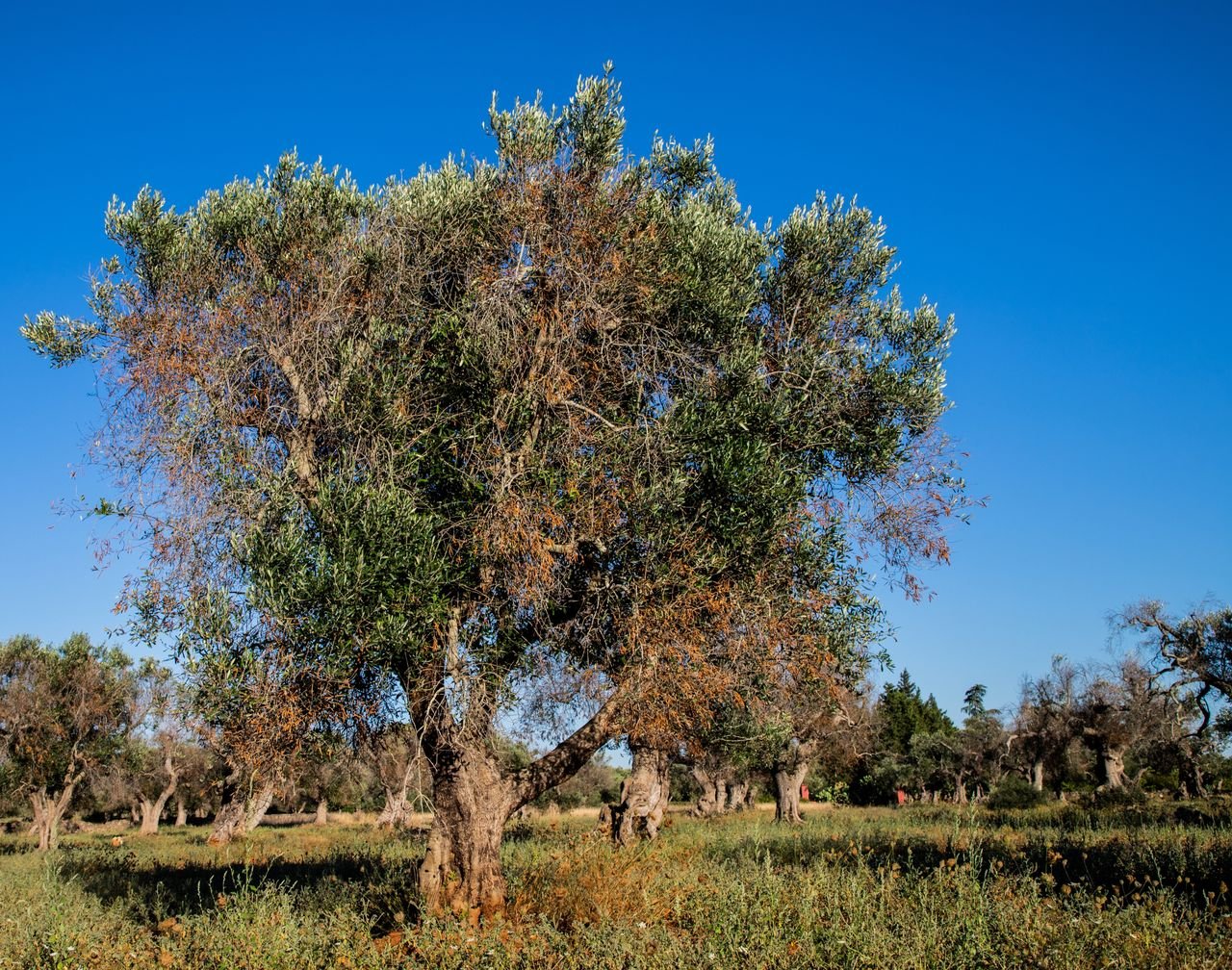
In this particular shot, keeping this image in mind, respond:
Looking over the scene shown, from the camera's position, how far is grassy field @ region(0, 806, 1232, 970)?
339 inches

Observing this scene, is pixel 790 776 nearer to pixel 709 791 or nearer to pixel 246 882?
pixel 709 791

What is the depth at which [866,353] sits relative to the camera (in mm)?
13812

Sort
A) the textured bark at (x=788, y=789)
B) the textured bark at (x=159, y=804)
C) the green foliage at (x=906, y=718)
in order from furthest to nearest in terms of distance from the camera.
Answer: the green foliage at (x=906, y=718) → the textured bark at (x=159, y=804) → the textured bark at (x=788, y=789)

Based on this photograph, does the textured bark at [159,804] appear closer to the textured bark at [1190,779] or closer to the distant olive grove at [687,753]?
the distant olive grove at [687,753]

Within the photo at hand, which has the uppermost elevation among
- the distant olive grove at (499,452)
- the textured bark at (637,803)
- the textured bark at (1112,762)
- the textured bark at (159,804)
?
the distant olive grove at (499,452)

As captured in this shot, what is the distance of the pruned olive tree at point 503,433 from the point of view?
11.1 metres

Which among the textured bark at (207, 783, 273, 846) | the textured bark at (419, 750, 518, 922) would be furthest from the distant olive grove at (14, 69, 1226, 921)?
the textured bark at (207, 783, 273, 846)

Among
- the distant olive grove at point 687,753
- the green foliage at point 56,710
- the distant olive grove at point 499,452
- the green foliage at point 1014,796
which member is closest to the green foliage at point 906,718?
the distant olive grove at point 687,753

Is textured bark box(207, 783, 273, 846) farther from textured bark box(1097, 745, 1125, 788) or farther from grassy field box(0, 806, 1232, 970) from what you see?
textured bark box(1097, 745, 1125, 788)

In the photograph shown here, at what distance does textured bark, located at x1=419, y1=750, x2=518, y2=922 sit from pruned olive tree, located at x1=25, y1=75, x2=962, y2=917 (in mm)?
44

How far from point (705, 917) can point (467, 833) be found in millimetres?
3432

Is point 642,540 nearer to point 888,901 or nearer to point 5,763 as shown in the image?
point 888,901

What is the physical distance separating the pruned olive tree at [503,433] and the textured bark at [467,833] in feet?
0.14

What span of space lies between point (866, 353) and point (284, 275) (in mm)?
9182
